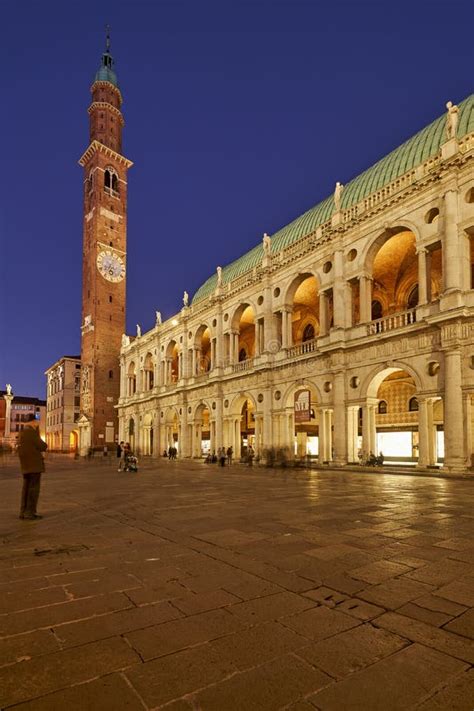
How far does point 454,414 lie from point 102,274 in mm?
47155

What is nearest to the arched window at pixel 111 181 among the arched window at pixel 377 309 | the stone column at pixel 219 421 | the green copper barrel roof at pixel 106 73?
the green copper barrel roof at pixel 106 73

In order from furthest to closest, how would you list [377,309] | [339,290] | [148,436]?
1. [148,436]
2. [377,309]
3. [339,290]

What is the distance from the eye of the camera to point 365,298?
2334cm

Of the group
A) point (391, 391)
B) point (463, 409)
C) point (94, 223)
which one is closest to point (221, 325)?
point (391, 391)

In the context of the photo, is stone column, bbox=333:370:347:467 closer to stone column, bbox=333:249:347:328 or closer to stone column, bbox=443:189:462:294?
stone column, bbox=333:249:347:328

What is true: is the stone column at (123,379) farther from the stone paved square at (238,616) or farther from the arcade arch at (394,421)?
the stone paved square at (238,616)

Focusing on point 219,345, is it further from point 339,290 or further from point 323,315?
point 339,290

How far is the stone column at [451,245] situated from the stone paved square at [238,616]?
13.9 m

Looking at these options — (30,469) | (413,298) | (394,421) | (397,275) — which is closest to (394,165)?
(397,275)

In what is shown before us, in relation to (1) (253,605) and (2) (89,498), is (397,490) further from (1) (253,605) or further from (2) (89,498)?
(1) (253,605)

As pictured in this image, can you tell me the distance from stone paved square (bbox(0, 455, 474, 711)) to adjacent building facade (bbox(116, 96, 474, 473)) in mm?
13367

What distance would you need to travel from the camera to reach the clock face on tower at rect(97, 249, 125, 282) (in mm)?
55219

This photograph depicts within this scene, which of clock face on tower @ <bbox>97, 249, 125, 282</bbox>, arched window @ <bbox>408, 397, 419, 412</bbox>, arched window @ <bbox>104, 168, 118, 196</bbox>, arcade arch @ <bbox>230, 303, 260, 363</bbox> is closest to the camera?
arched window @ <bbox>408, 397, 419, 412</bbox>

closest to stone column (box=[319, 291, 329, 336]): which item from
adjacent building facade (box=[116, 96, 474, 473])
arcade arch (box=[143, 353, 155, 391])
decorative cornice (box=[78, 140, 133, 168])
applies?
adjacent building facade (box=[116, 96, 474, 473])
